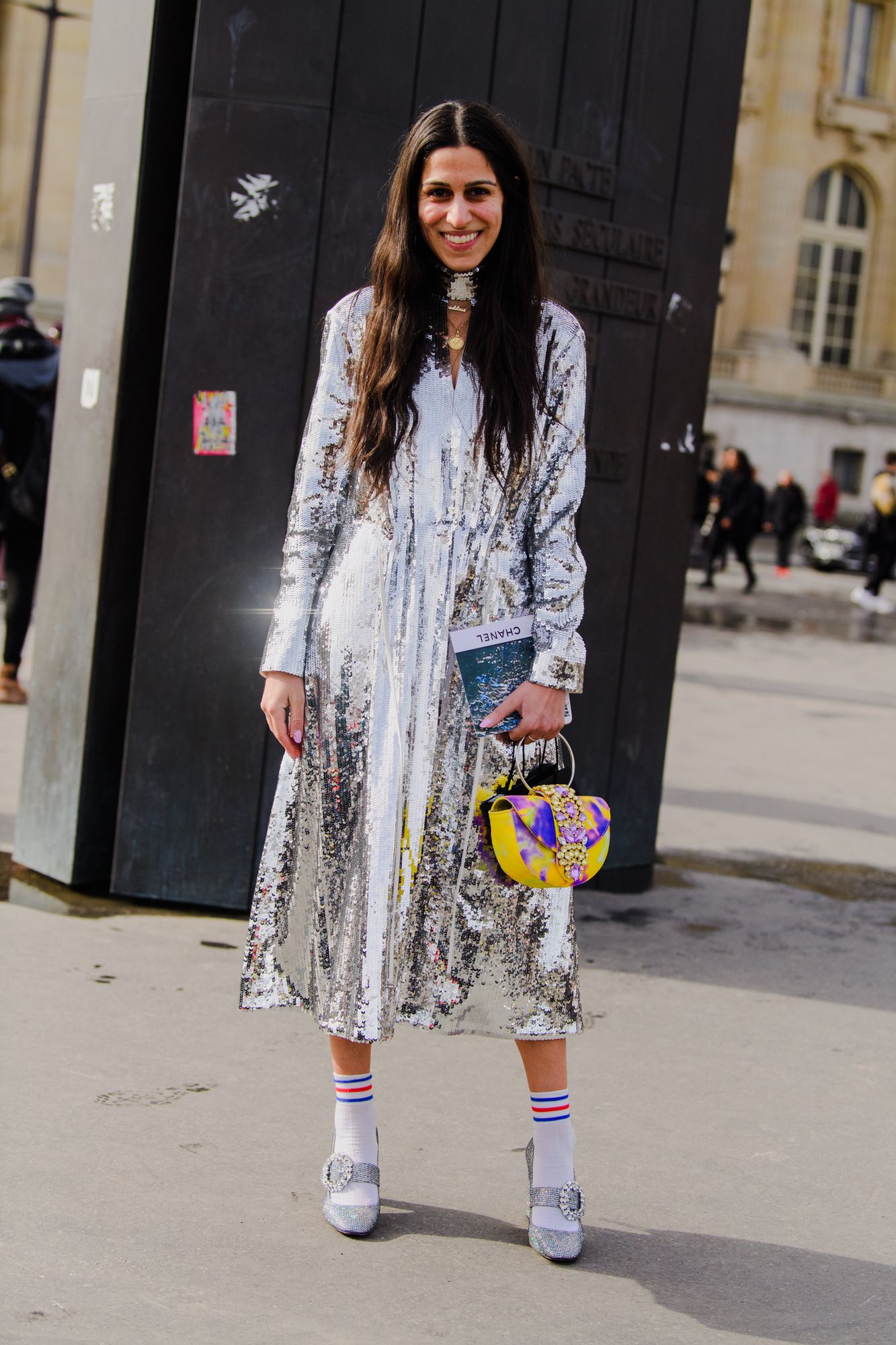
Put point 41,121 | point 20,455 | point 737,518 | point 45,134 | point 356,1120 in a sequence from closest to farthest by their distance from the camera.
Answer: point 356,1120 → point 20,455 → point 41,121 → point 737,518 → point 45,134

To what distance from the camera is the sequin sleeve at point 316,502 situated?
2875 mm

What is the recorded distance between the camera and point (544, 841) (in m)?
2.71

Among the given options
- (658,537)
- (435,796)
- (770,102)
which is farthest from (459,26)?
(770,102)

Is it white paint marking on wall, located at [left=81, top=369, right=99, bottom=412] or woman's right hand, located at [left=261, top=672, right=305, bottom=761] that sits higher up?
white paint marking on wall, located at [left=81, top=369, right=99, bottom=412]

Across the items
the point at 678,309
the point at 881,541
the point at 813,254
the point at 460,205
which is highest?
the point at 813,254

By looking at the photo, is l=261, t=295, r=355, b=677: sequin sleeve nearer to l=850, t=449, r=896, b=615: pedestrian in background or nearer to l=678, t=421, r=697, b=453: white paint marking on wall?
l=678, t=421, r=697, b=453: white paint marking on wall

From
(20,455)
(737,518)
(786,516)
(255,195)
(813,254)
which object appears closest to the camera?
(255,195)

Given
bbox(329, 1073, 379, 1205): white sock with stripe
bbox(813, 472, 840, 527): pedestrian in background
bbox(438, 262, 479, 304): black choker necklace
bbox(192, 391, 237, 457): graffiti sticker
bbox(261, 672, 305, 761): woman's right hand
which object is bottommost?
bbox(329, 1073, 379, 1205): white sock with stripe

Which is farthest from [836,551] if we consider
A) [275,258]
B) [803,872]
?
[275,258]

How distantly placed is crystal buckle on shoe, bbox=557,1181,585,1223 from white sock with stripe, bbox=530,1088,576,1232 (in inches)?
0.5

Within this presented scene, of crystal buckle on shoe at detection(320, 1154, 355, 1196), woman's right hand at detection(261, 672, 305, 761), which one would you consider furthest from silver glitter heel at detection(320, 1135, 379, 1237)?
woman's right hand at detection(261, 672, 305, 761)

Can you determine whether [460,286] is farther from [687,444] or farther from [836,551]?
[836,551]

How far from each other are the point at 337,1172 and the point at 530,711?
90cm

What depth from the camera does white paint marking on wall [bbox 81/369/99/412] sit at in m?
4.79
